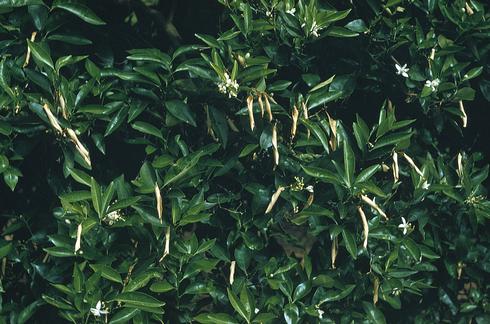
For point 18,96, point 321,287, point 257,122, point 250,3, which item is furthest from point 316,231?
point 18,96

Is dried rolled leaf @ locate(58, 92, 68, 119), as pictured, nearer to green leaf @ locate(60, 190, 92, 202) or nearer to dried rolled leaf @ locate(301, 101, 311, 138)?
green leaf @ locate(60, 190, 92, 202)

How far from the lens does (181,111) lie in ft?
9.09

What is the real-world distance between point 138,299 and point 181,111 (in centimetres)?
61

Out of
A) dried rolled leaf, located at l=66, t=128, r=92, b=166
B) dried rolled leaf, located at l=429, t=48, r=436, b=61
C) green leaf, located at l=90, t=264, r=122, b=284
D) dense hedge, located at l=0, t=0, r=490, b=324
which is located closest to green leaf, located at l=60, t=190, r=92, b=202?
dense hedge, located at l=0, t=0, r=490, b=324

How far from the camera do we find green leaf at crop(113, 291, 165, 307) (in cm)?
260

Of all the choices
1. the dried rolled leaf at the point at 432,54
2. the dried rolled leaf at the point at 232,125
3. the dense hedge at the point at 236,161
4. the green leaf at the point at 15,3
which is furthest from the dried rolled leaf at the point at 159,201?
the dried rolled leaf at the point at 432,54

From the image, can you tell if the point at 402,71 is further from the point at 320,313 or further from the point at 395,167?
the point at 320,313

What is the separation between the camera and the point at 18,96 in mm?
2682

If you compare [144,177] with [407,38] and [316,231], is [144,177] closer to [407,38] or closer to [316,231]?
[316,231]

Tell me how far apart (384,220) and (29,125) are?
4.02 ft

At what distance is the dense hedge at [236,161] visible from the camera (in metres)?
2.69

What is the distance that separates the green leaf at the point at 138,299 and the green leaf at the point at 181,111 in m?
0.57

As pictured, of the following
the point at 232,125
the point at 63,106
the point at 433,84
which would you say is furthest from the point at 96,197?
the point at 433,84

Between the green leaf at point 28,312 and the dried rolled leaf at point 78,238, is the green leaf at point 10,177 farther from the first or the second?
the green leaf at point 28,312
